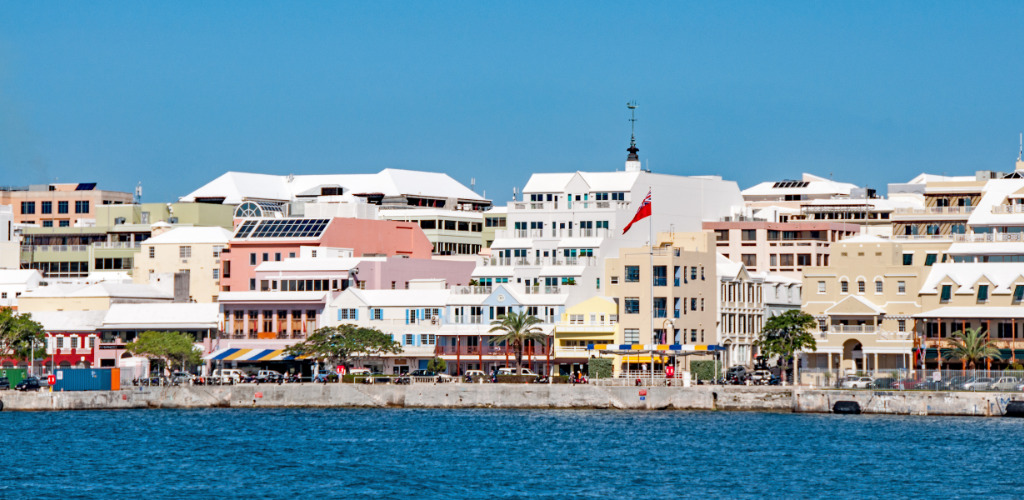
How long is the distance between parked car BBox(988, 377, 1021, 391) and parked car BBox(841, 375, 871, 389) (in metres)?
8.11

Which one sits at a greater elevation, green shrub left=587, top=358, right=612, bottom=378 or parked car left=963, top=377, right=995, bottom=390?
green shrub left=587, top=358, right=612, bottom=378

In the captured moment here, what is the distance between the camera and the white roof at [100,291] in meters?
159

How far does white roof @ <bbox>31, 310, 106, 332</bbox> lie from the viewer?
510 ft

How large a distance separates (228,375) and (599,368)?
2790cm

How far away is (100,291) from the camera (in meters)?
159

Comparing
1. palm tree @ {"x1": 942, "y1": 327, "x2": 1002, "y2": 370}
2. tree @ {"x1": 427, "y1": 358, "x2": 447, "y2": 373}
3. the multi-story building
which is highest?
the multi-story building

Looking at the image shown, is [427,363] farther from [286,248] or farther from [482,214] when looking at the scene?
[482,214]

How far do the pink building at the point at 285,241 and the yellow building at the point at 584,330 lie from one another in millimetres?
27634

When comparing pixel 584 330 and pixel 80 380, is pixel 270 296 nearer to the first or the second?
pixel 80 380

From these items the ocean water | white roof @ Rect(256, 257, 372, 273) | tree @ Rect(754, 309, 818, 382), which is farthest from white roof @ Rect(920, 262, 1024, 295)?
white roof @ Rect(256, 257, 372, 273)

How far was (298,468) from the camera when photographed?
310 feet

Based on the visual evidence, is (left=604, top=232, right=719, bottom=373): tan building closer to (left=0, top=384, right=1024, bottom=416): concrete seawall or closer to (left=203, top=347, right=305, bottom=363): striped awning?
(left=0, top=384, right=1024, bottom=416): concrete seawall

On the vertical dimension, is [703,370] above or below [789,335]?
below

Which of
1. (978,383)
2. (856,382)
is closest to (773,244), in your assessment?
(856,382)
